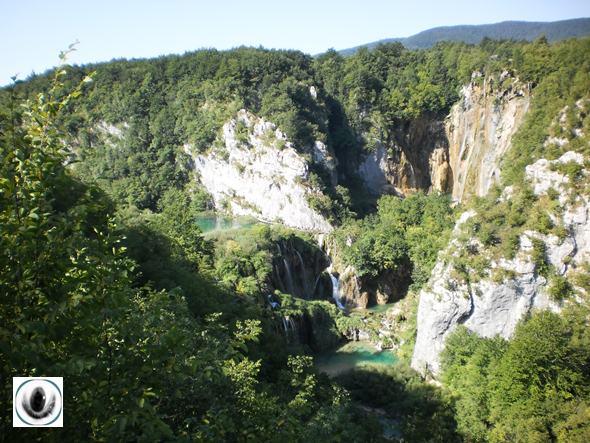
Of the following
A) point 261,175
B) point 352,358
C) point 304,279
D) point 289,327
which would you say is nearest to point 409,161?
point 261,175

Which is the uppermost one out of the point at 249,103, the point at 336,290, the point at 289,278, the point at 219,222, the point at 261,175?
the point at 249,103

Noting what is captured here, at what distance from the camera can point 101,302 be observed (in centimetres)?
395

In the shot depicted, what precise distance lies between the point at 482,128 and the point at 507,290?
28.0m

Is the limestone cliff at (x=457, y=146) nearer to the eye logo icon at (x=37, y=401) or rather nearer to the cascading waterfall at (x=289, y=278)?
the cascading waterfall at (x=289, y=278)

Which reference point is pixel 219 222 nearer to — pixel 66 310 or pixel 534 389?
pixel 534 389

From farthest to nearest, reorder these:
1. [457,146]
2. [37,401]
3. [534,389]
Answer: [457,146] < [534,389] < [37,401]

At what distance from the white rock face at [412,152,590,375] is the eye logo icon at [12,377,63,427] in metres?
25.3

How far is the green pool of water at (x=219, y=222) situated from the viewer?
5070 cm

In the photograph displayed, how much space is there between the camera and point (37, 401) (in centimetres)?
365

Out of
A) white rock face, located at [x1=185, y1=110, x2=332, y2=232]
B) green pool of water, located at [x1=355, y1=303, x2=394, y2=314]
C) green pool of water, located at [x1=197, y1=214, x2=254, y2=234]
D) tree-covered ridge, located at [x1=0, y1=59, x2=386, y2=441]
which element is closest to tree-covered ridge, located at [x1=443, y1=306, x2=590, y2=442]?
green pool of water, located at [x1=355, y1=303, x2=394, y2=314]

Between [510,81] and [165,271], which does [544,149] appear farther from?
[165,271]

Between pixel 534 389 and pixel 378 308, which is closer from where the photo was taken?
pixel 534 389

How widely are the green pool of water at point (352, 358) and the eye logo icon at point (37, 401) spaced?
25896mm

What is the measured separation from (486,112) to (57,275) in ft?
166
